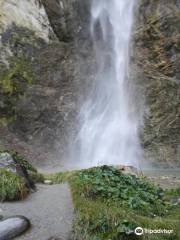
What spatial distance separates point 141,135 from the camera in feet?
78.8

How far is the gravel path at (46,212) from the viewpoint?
22.2 feet

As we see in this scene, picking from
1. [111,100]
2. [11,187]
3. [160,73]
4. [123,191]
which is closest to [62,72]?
[111,100]

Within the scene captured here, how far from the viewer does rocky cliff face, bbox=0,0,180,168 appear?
23828 millimetres

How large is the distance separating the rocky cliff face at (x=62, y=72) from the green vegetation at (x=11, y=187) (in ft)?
43.5

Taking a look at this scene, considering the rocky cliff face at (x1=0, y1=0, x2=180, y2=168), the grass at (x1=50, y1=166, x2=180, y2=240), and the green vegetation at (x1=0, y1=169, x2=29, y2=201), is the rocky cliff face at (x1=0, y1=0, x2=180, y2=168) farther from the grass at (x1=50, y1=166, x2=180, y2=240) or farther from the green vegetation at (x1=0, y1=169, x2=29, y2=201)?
the grass at (x1=50, y1=166, x2=180, y2=240)

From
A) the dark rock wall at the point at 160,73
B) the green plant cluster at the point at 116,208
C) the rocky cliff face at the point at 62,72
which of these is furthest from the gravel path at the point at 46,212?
the dark rock wall at the point at 160,73

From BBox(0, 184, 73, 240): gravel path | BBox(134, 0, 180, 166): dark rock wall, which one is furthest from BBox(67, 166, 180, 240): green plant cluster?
BBox(134, 0, 180, 166): dark rock wall

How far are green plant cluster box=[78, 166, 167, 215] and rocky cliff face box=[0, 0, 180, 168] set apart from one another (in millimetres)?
13515

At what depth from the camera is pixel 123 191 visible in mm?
8375

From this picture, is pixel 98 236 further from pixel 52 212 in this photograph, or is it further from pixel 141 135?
pixel 141 135

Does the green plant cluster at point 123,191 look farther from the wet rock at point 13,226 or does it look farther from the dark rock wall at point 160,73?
the dark rock wall at point 160,73

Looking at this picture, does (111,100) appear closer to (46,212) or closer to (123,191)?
(123,191)

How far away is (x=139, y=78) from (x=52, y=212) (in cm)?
1897

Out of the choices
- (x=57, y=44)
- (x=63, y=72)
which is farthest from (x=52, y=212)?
(x=57, y=44)
